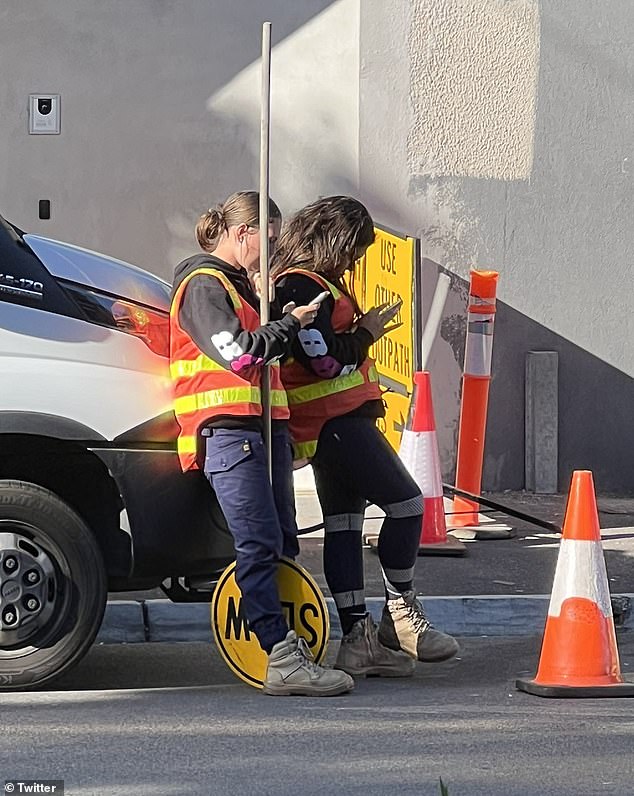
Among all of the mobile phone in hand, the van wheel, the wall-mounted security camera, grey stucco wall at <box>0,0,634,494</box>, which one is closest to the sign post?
the mobile phone in hand

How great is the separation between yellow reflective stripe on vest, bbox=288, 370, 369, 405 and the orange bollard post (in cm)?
315

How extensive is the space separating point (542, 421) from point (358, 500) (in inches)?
184

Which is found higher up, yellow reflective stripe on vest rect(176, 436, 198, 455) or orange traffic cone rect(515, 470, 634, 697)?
yellow reflective stripe on vest rect(176, 436, 198, 455)

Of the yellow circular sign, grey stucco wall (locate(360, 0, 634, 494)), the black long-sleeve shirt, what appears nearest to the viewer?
the black long-sleeve shirt

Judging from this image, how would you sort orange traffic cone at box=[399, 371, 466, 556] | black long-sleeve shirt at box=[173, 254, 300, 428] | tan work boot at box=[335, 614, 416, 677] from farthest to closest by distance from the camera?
orange traffic cone at box=[399, 371, 466, 556] < tan work boot at box=[335, 614, 416, 677] < black long-sleeve shirt at box=[173, 254, 300, 428]

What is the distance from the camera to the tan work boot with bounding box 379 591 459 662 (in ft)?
18.0

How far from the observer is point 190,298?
5043 mm

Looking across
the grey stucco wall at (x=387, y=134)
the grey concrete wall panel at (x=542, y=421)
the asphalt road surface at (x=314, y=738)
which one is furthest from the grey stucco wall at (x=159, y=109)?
the asphalt road surface at (x=314, y=738)

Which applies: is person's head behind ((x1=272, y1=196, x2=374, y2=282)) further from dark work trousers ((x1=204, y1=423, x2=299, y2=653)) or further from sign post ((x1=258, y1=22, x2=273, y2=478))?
dark work trousers ((x1=204, y1=423, x2=299, y2=653))

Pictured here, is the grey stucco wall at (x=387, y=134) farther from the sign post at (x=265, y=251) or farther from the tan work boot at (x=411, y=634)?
the sign post at (x=265, y=251)

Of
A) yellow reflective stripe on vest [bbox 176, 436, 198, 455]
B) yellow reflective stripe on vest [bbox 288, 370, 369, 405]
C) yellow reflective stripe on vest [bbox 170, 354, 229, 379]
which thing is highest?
yellow reflective stripe on vest [bbox 170, 354, 229, 379]

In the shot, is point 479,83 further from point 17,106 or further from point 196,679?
point 196,679

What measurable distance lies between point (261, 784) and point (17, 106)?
6547 mm

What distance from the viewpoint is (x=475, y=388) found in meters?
8.61
